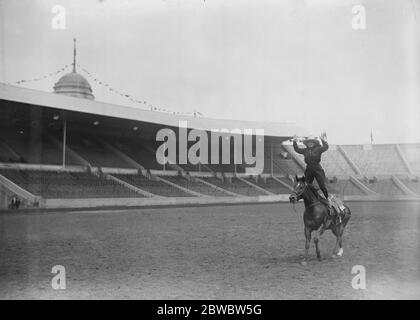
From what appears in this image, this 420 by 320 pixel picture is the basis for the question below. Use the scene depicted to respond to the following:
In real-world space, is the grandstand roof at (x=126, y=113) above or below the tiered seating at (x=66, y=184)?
above

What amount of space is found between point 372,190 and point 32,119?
32385 millimetres

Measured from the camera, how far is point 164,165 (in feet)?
104

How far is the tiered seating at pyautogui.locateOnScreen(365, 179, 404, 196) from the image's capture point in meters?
41.7

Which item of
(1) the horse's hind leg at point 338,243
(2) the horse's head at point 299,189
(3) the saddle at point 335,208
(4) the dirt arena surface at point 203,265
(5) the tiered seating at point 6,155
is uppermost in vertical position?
(5) the tiered seating at point 6,155

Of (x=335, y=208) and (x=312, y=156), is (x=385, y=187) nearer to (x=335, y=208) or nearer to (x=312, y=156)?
(x=335, y=208)

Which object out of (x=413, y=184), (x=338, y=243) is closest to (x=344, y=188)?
(x=413, y=184)

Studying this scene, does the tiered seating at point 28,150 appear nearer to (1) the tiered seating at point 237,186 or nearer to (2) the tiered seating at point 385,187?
(1) the tiered seating at point 237,186

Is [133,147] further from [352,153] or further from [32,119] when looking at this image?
[352,153]

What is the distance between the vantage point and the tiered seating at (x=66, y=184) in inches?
879

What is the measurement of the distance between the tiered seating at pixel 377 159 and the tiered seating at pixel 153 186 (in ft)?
81.0

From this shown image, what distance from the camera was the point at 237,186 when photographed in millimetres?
34656

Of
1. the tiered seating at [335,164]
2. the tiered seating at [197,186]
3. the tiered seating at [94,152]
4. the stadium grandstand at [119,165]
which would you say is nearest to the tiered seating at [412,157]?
the stadium grandstand at [119,165]
